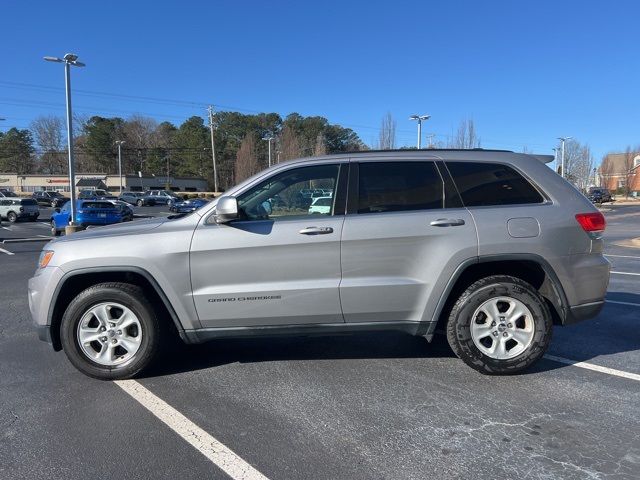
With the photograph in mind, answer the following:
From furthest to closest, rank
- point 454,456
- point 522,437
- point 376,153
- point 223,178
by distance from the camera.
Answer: point 223,178, point 376,153, point 522,437, point 454,456

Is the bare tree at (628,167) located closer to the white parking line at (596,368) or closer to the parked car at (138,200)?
the parked car at (138,200)

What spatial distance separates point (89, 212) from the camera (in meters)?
21.9

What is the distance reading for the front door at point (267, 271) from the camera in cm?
384

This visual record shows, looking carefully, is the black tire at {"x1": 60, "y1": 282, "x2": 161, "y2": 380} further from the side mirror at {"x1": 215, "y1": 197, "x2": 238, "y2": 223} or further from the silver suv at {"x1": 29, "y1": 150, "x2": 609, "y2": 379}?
the side mirror at {"x1": 215, "y1": 197, "x2": 238, "y2": 223}

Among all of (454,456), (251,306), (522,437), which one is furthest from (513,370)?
(251,306)

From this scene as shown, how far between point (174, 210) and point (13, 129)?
265 feet

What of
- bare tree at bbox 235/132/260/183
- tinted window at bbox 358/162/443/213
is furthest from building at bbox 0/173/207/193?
tinted window at bbox 358/162/443/213

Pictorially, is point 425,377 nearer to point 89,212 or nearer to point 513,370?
point 513,370

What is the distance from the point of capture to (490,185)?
413cm

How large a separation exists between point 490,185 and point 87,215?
2128cm

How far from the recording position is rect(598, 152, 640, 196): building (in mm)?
82438

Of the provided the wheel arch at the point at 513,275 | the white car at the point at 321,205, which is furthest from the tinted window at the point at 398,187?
the wheel arch at the point at 513,275

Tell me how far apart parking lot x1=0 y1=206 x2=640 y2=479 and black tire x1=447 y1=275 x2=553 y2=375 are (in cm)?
14

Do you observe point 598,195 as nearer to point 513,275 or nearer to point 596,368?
point 596,368
